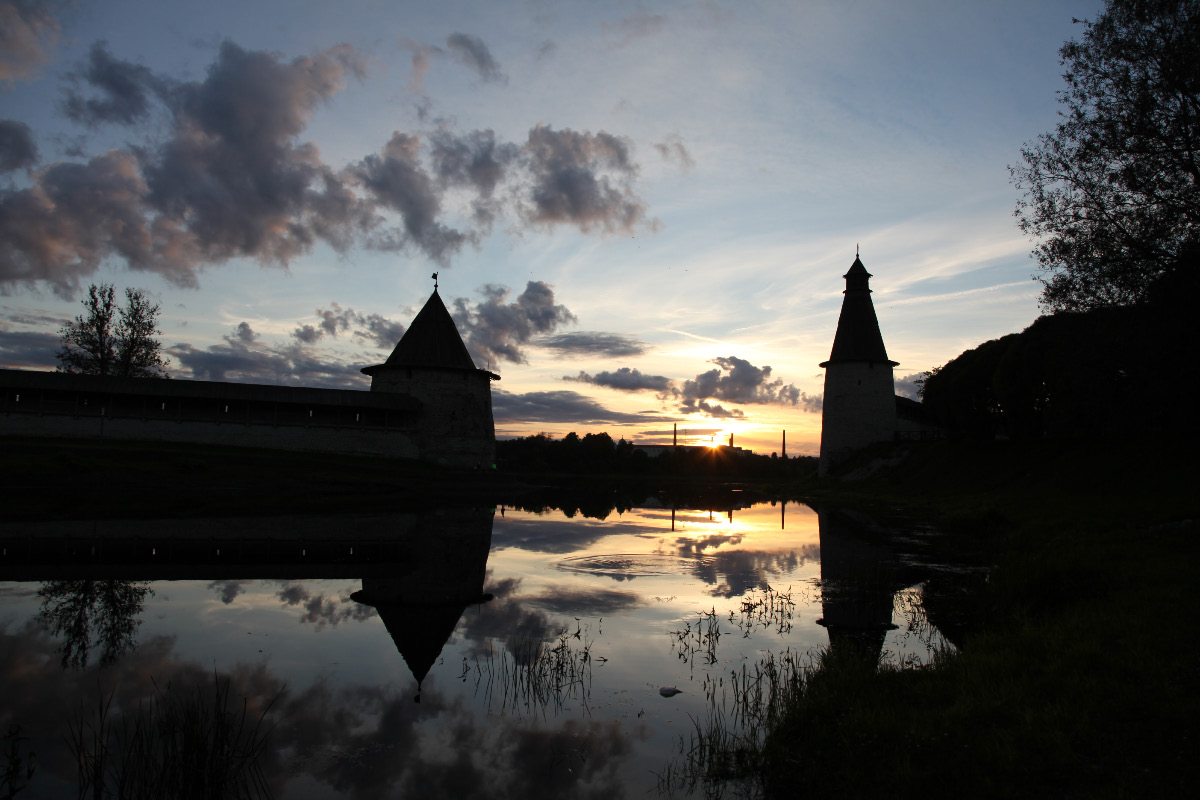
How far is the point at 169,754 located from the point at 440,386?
116 ft

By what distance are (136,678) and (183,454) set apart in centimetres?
2460

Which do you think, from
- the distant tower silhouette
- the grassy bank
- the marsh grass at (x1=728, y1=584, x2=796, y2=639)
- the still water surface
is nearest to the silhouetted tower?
the distant tower silhouette

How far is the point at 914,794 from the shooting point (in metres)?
3.87

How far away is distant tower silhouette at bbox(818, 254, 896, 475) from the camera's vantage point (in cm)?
4194

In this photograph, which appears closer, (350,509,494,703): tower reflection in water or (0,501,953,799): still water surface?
(0,501,953,799): still water surface

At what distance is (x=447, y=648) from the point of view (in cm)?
724

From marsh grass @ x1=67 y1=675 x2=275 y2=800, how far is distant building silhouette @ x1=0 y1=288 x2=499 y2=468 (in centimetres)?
3161

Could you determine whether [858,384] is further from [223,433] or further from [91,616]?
[91,616]

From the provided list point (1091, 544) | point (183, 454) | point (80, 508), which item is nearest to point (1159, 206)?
point (1091, 544)

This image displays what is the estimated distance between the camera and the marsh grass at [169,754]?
13.3 feet

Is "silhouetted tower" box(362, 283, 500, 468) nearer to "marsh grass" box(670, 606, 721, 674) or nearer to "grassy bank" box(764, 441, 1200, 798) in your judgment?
"marsh grass" box(670, 606, 721, 674)

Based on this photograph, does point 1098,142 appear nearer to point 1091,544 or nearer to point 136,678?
point 1091,544

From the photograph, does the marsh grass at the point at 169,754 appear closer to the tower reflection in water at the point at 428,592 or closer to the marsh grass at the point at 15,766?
the marsh grass at the point at 15,766

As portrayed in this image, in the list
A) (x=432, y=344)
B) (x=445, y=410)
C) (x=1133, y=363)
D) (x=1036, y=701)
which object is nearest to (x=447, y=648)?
(x=1036, y=701)
